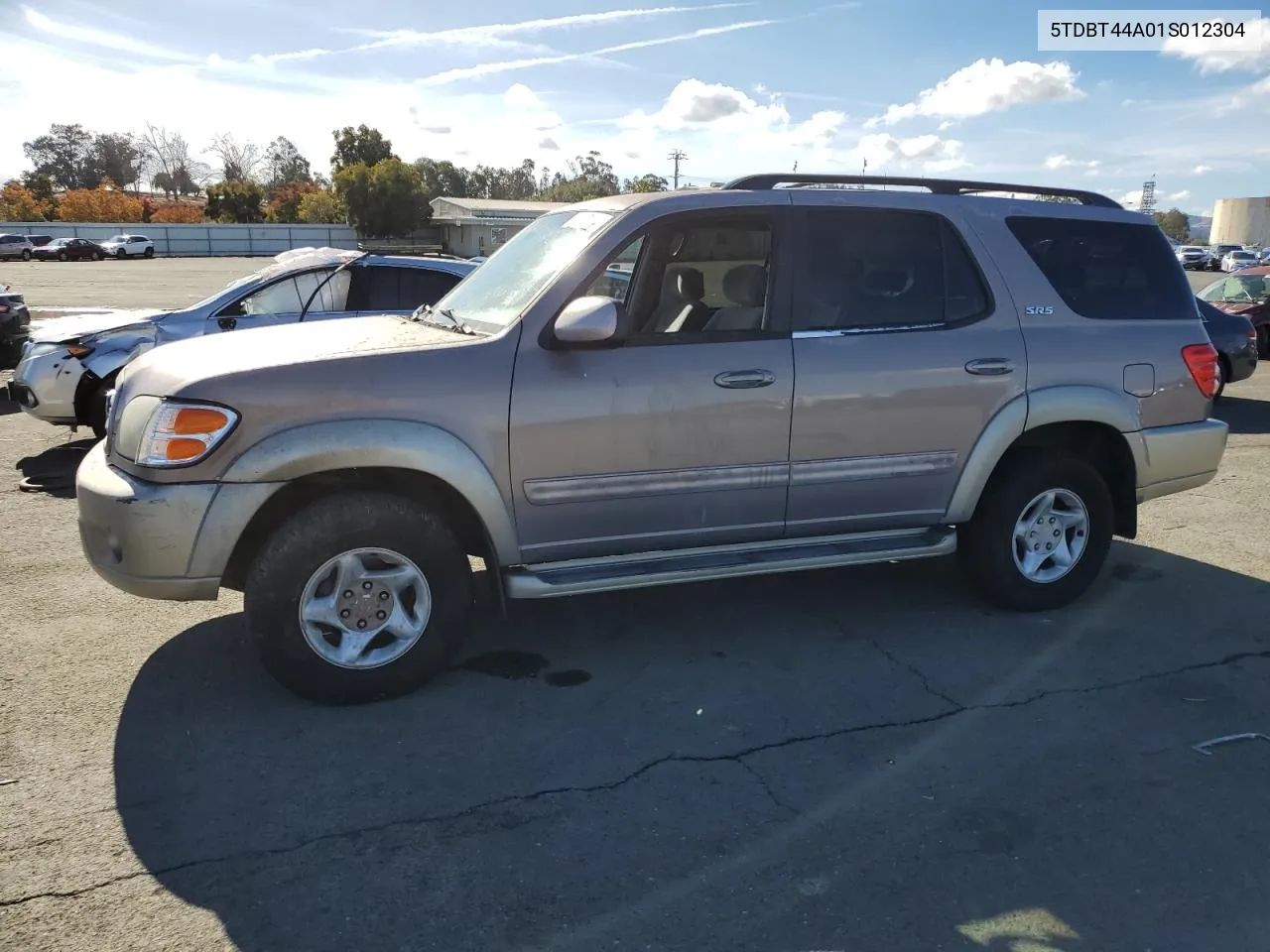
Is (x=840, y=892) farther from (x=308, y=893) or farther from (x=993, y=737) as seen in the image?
(x=308, y=893)

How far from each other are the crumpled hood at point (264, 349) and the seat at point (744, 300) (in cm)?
115

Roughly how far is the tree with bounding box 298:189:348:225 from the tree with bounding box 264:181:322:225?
162 centimetres

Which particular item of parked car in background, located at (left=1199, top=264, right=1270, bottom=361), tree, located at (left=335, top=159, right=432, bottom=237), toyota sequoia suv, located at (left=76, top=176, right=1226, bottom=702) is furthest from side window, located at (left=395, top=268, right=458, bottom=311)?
tree, located at (left=335, top=159, right=432, bottom=237)

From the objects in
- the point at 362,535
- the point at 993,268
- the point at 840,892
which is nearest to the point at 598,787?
the point at 840,892

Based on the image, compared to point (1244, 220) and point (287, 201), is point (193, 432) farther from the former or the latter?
point (1244, 220)

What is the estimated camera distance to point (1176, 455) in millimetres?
5223

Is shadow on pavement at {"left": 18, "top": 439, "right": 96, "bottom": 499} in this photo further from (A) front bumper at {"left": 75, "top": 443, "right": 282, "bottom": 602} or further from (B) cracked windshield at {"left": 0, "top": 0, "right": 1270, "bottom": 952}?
(A) front bumper at {"left": 75, "top": 443, "right": 282, "bottom": 602}

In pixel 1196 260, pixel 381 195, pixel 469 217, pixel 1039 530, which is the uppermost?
pixel 381 195

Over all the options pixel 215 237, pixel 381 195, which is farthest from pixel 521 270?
pixel 215 237

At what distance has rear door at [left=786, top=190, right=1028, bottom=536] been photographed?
4500mm

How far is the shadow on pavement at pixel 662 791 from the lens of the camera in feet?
9.23

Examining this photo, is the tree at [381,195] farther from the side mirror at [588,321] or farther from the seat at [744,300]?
the side mirror at [588,321]

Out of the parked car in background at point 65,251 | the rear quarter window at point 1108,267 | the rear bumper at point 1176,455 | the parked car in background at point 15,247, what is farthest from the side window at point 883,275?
the parked car in background at point 15,247

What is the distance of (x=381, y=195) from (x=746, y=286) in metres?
71.3
